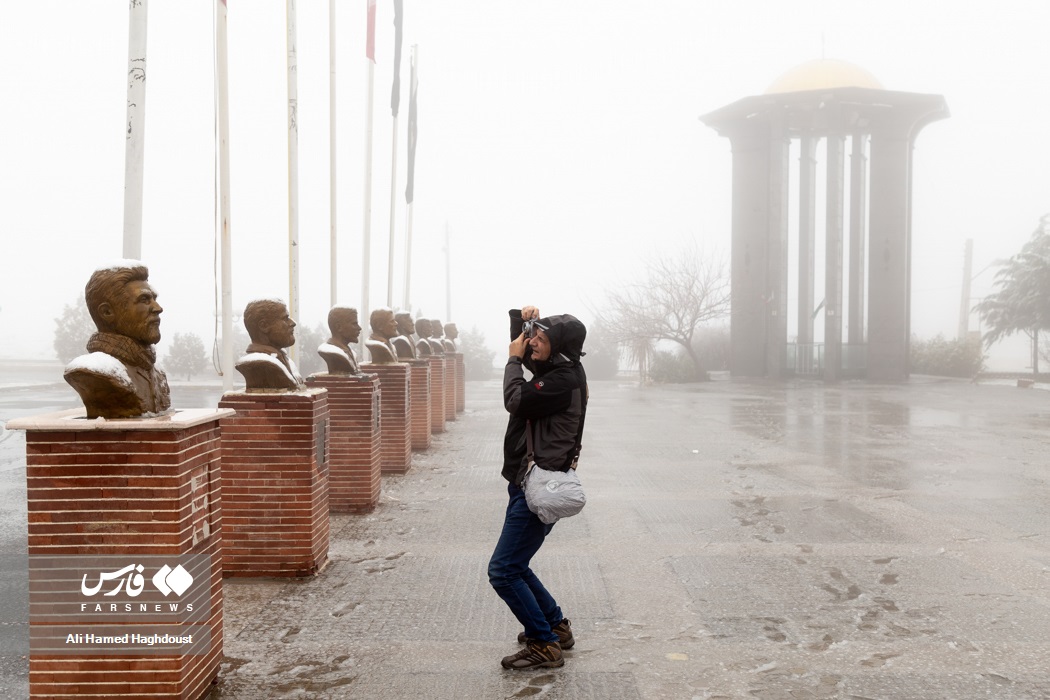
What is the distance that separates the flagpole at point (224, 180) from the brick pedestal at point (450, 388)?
1002cm

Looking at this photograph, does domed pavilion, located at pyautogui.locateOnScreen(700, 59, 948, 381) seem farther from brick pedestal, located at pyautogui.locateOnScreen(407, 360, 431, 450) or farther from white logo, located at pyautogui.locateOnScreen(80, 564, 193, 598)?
white logo, located at pyautogui.locateOnScreen(80, 564, 193, 598)

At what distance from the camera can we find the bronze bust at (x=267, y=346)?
236 inches

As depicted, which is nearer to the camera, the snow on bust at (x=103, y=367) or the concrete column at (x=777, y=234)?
the snow on bust at (x=103, y=367)

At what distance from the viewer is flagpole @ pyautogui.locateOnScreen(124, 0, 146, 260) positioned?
15.9 ft

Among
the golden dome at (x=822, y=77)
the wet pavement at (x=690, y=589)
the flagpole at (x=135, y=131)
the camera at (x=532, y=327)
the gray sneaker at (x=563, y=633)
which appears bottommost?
the wet pavement at (x=690, y=589)

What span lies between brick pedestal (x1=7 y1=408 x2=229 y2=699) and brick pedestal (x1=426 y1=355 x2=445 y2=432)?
439 inches

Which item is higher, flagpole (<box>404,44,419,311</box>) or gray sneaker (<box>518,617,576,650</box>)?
flagpole (<box>404,44,419,311</box>)

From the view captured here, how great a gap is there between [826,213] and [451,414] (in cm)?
1733

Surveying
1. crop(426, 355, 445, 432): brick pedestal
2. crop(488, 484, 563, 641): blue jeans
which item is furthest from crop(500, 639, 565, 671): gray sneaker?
Answer: crop(426, 355, 445, 432): brick pedestal

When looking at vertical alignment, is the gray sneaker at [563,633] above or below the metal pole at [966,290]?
below

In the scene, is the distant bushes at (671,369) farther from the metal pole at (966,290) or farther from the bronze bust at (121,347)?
the bronze bust at (121,347)

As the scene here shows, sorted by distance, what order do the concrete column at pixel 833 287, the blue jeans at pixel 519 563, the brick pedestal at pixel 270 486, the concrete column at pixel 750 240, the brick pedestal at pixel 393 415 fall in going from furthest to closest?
the concrete column at pixel 750 240 < the concrete column at pixel 833 287 < the brick pedestal at pixel 393 415 < the brick pedestal at pixel 270 486 < the blue jeans at pixel 519 563

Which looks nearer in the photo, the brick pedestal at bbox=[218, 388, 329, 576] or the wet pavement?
the wet pavement

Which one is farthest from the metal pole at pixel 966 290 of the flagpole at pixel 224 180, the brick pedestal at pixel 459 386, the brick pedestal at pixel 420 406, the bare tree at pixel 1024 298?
the flagpole at pixel 224 180
